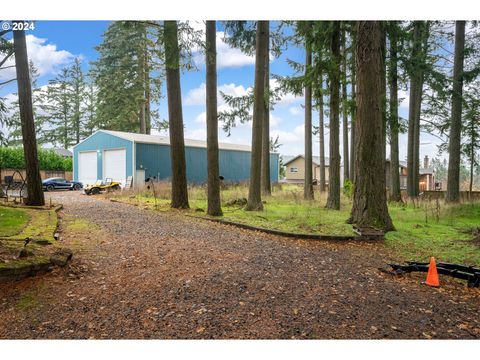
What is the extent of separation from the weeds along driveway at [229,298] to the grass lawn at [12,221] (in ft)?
3.11

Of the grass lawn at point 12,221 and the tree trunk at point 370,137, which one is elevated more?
the tree trunk at point 370,137

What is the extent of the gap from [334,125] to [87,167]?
601 inches

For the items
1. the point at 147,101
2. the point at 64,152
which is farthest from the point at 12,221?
the point at 64,152

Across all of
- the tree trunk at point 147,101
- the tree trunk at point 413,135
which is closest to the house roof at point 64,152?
the tree trunk at point 147,101

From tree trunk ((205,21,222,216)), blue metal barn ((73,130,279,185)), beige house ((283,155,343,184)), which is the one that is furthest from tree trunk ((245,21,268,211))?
beige house ((283,155,343,184))

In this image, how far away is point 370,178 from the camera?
18.2 feet

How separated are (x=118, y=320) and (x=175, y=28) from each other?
609cm

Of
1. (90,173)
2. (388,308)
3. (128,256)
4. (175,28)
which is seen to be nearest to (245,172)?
(90,173)

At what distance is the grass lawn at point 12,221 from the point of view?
4518mm

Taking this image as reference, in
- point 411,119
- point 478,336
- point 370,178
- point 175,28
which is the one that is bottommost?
point 478,336

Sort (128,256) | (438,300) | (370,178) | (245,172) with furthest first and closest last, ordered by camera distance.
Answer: (245,172), (370,178), (128,256), (438,300)

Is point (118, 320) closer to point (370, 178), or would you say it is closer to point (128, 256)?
point (128, 256)

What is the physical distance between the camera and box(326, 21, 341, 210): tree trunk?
7824 millimetres

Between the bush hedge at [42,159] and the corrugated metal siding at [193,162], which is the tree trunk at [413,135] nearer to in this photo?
the corrugated metal siding at [193,162]
